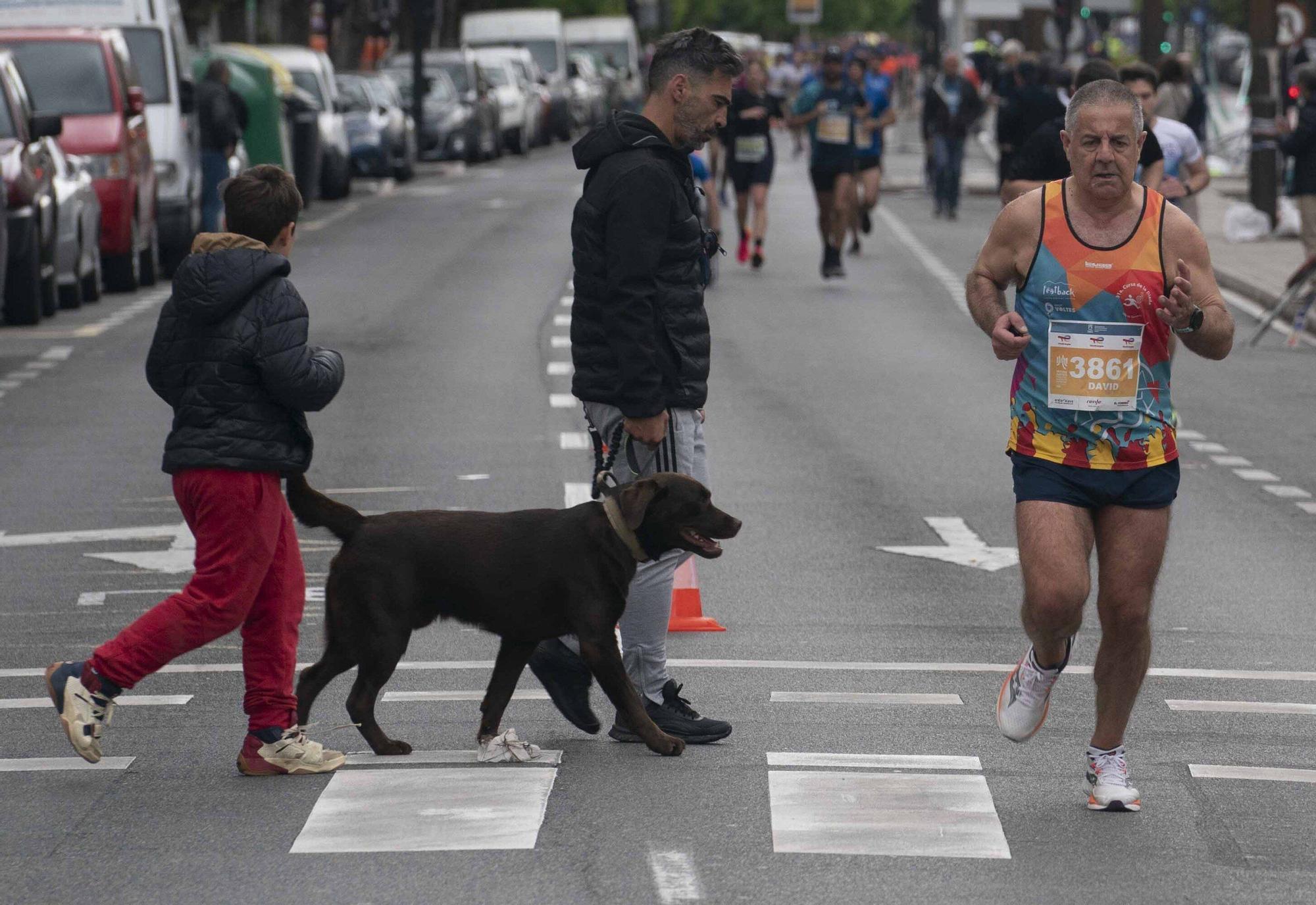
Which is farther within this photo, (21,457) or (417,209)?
(417,209)

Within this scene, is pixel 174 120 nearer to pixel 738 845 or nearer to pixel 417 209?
pixel 417 209

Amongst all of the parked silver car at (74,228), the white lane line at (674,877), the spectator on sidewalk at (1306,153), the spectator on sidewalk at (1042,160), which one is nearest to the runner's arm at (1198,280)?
the white lane line at (674,877)

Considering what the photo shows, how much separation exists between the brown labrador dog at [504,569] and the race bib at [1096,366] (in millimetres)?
992

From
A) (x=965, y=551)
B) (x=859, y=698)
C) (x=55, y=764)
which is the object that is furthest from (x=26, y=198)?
(x=55, y=764)

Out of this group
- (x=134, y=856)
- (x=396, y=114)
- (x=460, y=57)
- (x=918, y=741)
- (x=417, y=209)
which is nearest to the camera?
(x=134, y=856)

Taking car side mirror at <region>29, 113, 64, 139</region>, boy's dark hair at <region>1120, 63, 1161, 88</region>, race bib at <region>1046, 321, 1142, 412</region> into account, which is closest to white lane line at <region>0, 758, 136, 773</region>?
race bib at <region>1046, 321, 1142, 412</region>

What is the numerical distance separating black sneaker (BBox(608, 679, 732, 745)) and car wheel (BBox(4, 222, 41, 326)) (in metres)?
12.9

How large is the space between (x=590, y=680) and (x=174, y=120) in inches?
722

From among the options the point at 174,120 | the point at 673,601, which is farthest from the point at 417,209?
the point at 673,601

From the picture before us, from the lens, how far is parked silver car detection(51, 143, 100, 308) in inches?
796

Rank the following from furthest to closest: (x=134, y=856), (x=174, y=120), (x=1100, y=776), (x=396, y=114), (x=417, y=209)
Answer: (x=396, y=114)
(x=417, y=209)
(x=174, y=120)
(x=1100, y=776)
(x=134, y=856)

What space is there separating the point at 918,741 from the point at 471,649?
1.97 meters

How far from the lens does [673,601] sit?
900 centimetres

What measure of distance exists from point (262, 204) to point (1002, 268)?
1853 millimetres
